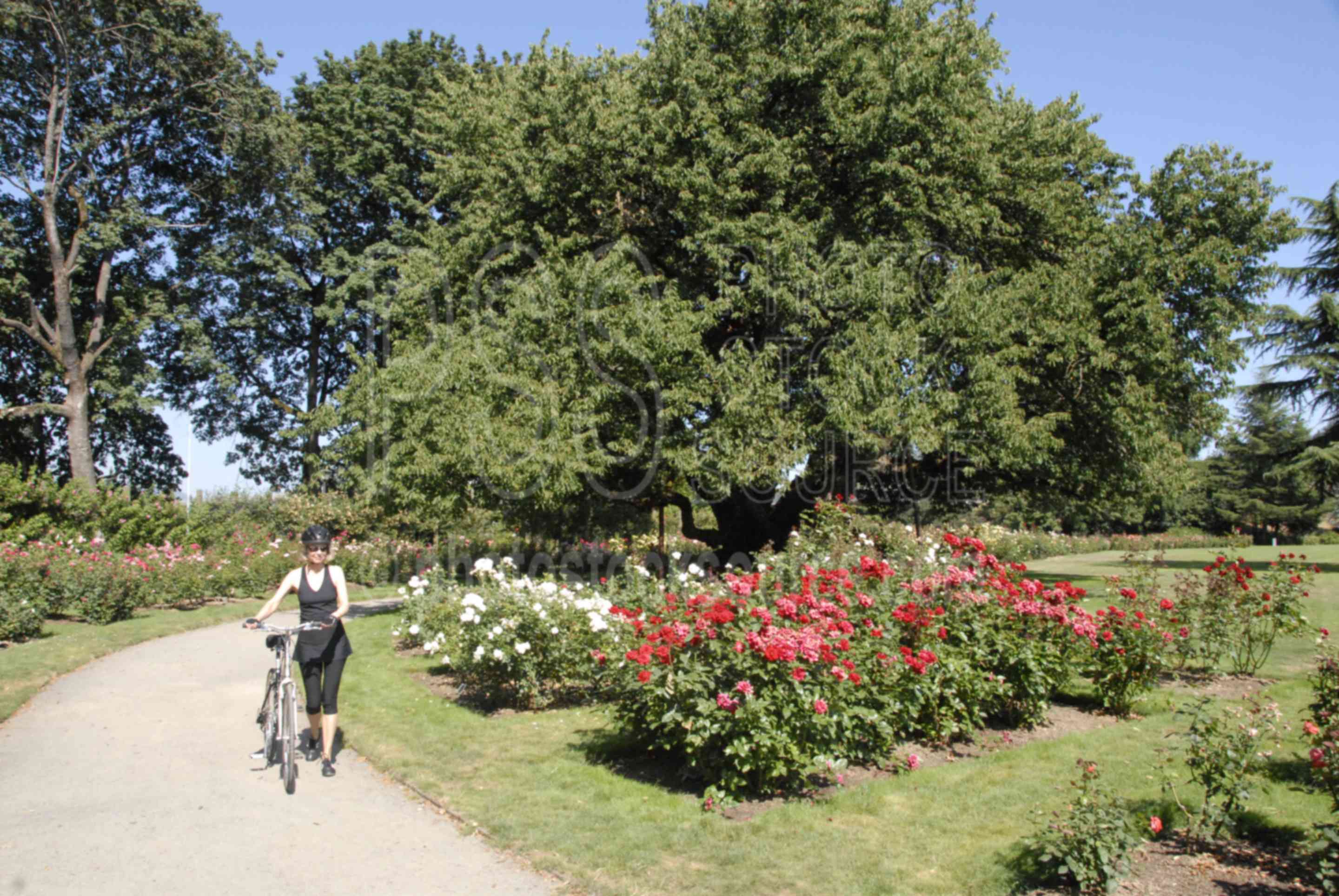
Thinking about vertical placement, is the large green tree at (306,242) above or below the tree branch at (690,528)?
above

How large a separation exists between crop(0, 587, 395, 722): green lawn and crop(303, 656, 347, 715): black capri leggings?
332 cm

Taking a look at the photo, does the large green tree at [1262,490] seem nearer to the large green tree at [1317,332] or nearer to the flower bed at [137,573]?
the large green tree at [1317,332]

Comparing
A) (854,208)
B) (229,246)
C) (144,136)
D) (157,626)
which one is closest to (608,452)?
(854,208)

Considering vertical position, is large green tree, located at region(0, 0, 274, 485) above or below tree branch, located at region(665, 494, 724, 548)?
above

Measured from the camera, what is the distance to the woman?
6.58 m

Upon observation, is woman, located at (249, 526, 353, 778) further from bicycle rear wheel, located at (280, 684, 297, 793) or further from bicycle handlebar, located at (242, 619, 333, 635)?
bicycle rear wheel, located at (280, 684, 297, 793)

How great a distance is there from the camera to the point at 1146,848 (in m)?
4.65

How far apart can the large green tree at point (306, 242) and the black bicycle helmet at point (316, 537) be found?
2131cm

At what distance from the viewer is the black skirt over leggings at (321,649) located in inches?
260

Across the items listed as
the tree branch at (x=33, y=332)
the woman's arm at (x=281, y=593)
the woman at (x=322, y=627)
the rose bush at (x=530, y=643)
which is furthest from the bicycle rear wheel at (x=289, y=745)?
the tree branch at (x=33, y=332)

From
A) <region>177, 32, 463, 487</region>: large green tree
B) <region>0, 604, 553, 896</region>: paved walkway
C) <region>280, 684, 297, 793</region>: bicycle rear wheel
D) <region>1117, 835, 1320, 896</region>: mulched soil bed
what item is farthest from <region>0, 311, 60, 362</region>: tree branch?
<region>1117, 835, 1320, 896</region>: mulched soil bed

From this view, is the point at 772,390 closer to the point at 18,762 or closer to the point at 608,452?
the point at 608,452

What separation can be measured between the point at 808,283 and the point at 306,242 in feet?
76.0

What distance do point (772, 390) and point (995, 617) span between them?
22.2 ft
